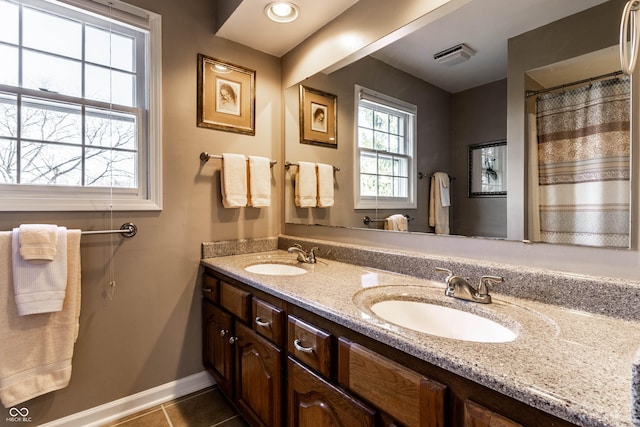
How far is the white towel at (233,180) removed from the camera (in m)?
1.84

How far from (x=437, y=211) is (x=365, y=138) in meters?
0.60

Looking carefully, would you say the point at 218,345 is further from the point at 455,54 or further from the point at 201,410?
the point at 455,54

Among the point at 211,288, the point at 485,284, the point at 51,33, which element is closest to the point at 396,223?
the point at 485,284

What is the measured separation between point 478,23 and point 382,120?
558 mm

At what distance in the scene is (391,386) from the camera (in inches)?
29.4

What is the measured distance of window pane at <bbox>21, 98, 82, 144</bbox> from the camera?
144 centimetres

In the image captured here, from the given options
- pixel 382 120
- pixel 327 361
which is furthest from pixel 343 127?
pixel 327 361

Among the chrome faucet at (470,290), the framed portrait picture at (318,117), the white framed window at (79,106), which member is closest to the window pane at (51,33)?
the white framed window at (79,106)

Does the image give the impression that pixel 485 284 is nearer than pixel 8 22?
Yes

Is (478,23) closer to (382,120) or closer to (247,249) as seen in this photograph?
(382,120)

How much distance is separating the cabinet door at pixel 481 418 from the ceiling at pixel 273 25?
1799 mm

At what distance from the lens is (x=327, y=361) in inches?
36.9

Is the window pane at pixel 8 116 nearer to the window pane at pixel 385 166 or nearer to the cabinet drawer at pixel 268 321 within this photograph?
the cabinet drawer at pixel 268 321

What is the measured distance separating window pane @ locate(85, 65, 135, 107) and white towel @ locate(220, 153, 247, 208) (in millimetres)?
592
